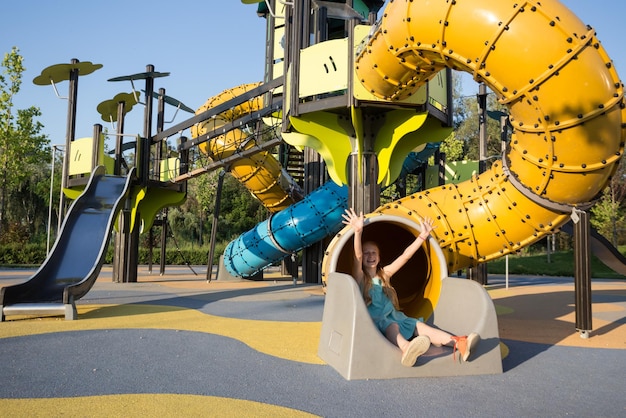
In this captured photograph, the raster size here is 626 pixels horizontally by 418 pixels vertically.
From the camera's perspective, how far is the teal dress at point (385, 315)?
4508 millimetres

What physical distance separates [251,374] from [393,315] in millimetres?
1439

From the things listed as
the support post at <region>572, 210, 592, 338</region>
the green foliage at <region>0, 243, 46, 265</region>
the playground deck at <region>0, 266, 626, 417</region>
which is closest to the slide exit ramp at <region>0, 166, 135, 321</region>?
the playground deck at <region>0, 266, 626, 417</region>

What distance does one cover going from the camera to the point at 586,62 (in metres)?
4.05

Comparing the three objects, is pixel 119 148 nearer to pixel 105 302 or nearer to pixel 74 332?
pixel 105 302

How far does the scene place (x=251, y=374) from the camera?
13.2ft

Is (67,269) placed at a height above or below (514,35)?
below

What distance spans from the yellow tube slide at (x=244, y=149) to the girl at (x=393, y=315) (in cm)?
912

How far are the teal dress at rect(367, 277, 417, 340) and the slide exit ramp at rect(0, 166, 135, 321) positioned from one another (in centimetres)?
477

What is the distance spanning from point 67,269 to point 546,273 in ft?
67.6

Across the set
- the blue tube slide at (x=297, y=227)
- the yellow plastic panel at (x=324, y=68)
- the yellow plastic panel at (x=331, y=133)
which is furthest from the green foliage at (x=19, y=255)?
the yellow plastic panel at (x=324, y=68)

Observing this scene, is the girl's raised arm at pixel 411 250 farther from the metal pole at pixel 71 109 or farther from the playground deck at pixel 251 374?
the metal pole at pixel 71 109

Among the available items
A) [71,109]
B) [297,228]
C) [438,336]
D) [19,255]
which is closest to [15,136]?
[19,255]

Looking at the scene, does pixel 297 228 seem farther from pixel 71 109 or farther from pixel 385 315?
pixel 71 109

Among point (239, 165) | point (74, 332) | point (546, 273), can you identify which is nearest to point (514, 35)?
point (74, 332)
